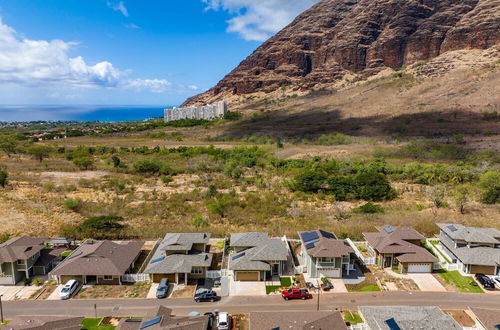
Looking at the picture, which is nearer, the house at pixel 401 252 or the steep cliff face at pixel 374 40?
the house at pixel 401 252

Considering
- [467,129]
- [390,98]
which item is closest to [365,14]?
[390,98]

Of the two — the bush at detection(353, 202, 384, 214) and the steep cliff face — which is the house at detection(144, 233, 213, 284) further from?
the steep cliff face

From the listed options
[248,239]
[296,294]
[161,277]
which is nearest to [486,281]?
[296,294]

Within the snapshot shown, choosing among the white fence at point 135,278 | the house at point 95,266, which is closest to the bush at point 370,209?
the white fence at point 135,278

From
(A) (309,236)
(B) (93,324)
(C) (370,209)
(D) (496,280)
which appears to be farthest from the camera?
(C) (370,209)

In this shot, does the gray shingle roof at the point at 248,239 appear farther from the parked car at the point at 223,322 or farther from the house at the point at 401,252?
the house at the point at 401,252

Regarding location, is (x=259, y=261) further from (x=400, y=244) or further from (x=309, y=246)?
(x=400, y=244)

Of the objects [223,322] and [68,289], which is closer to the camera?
[223,322]
